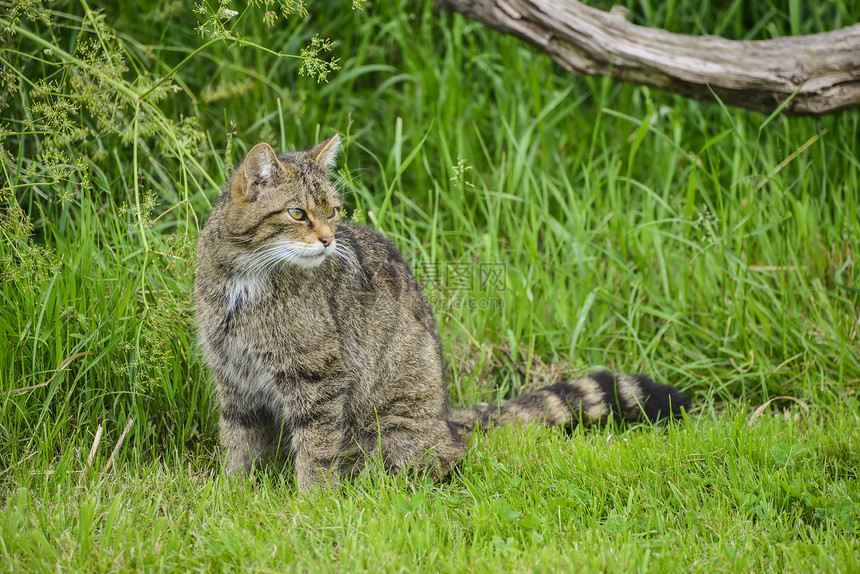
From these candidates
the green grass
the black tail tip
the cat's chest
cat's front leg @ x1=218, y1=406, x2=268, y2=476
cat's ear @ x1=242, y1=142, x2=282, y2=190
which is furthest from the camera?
the black tail tip

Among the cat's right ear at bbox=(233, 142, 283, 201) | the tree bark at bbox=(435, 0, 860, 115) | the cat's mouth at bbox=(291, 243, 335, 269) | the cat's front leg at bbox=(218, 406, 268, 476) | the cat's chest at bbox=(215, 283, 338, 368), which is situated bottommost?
the cat's front leg at bbox=(218, 406, 268, 476)

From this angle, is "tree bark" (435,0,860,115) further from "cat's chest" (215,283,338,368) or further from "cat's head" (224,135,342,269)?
"cat's chest" (215,283,338,368)

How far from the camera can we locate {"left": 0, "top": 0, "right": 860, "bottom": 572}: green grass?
3.04 m

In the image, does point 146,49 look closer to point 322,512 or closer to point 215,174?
point 215,174

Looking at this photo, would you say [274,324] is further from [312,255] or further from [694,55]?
[694,55]

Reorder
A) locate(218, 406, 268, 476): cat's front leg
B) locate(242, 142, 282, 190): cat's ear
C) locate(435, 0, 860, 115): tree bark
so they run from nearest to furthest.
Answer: locate(242, 142, 282, 190): cat's ear < locate(218, 406, 268, 476): cat's front leg < locate(435, 0, 860, 115): tree bark

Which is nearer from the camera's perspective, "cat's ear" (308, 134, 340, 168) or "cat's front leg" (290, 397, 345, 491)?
"cat's front leg" (290, 397, 345, 491)

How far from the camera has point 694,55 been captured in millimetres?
4941

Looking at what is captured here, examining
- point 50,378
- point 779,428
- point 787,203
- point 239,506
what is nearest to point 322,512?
point 239,506

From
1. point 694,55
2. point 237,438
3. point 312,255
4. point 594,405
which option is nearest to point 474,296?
point 594,405

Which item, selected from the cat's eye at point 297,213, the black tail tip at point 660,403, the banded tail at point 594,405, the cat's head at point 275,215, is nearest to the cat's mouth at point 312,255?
the cat's head at point 275,215

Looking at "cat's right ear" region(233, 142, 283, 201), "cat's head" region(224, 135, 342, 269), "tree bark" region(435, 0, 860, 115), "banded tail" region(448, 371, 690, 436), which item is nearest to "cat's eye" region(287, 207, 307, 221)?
"cat's head" region(224, 135, 342, 269)

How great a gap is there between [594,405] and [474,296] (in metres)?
1.14

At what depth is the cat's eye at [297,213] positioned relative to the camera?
3.46 m
